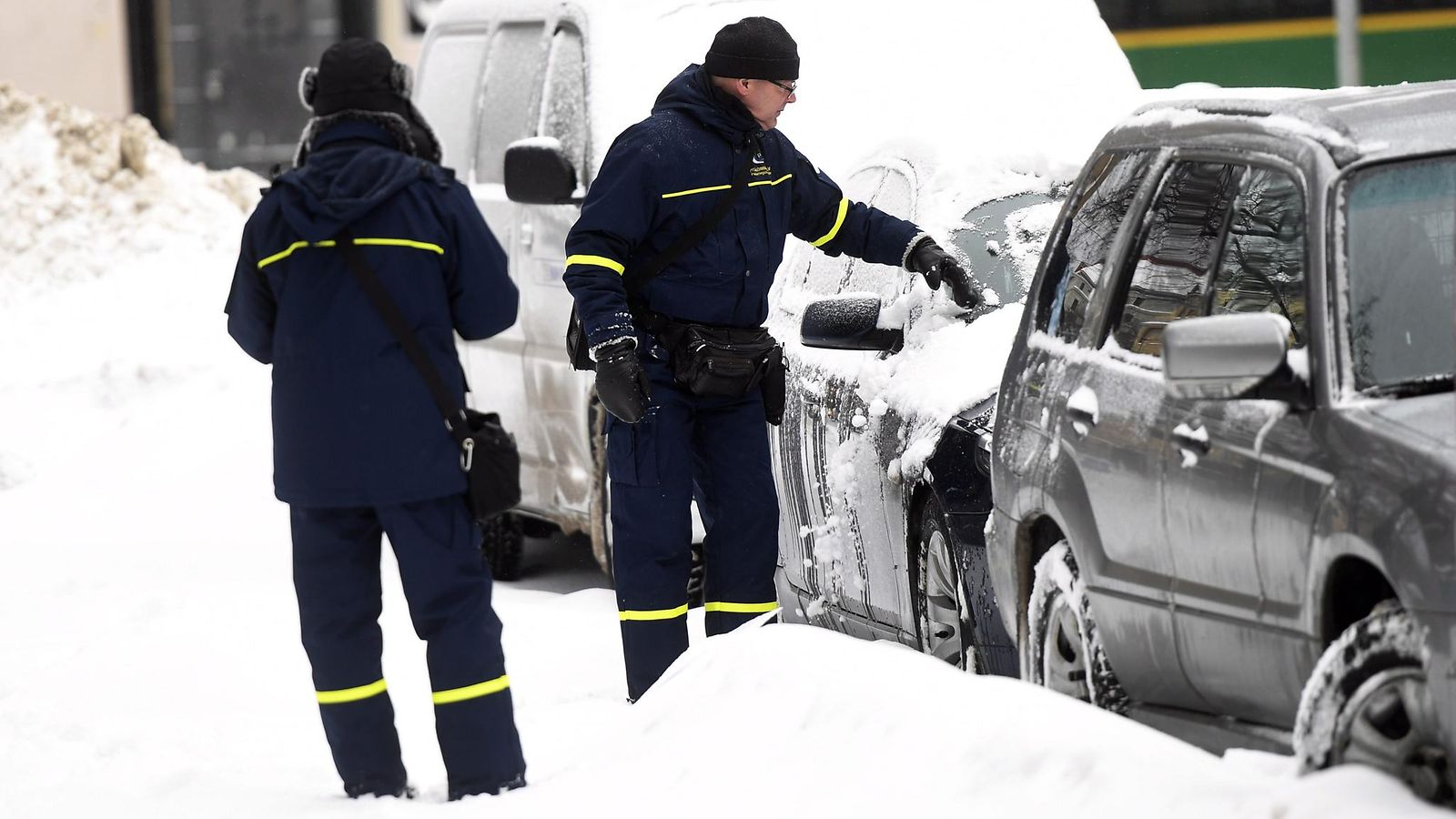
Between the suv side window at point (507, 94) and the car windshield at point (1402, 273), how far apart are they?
5.91 metres

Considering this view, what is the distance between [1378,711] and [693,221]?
3.25m

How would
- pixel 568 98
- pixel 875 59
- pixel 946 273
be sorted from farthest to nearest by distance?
pixel 875 59, pixel 568 98, pixel 946 273

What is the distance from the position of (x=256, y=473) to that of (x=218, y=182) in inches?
220

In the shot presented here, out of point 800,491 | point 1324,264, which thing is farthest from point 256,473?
point 1324,264

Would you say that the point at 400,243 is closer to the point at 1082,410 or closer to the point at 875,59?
the point at 1082,410

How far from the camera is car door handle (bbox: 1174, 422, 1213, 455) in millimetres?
4801

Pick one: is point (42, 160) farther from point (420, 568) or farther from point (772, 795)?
point (772, 795)

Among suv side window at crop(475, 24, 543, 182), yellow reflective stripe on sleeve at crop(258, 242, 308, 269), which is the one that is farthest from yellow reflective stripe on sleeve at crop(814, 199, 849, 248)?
suv side window at crop(475, 24, 543, 182)

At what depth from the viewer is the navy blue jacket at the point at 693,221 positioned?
6.93 meters

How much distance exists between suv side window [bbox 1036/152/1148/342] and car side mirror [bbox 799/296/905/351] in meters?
0.96

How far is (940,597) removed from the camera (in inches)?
256

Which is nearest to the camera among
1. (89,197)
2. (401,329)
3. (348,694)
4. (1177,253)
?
(1177,253)

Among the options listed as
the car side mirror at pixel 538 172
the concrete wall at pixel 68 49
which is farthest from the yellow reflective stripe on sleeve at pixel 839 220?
the concrete wall at pixel 68 49

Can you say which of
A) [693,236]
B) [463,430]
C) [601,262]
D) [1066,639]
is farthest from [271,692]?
[1066,639]
